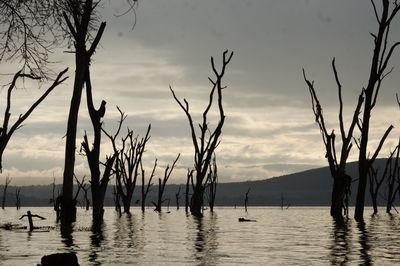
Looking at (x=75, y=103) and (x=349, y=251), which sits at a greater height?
(x=75, y=103)

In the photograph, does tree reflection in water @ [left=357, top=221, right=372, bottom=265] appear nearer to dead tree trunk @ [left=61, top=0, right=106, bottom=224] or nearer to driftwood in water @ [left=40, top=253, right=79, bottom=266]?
driftwood in water @ [left=40, top=253, right=79, bottom=266]

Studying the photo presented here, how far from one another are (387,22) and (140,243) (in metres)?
14.0

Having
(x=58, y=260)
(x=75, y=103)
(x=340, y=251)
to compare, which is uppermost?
(x=75, y=103)

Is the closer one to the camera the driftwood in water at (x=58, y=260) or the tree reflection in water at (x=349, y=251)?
the driftwood in water at (x=58, y=260)

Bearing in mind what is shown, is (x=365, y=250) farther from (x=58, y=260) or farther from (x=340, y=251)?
(x=58, y=260)

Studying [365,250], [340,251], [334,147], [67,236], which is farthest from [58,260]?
[334,147]

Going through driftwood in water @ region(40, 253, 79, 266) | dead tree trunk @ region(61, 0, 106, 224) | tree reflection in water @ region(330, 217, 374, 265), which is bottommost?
tree reflection in water @ region(330, 217, 374, 265)

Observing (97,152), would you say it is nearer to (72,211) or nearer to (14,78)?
(72,211)

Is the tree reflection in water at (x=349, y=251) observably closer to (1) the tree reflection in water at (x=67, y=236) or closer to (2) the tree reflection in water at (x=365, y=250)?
(2) the tree reflection in water at (x=365, y=250)

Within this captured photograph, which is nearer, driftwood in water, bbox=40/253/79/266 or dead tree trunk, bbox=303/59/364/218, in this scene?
driftwood in water, bbox=40/253/79/266

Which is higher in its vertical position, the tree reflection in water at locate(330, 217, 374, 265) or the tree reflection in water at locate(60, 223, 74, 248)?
the tree reflection in water at locate(60, 223, 74, 248)

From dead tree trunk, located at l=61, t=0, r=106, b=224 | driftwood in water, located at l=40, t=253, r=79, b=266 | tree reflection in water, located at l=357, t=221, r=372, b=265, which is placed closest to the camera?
driftwood in water, located at l=40, t=253, r=79, b=266

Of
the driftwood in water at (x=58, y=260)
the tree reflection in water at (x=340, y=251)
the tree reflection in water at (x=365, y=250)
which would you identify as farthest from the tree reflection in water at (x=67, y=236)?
the tree reflection in water at (x=365, y=250)

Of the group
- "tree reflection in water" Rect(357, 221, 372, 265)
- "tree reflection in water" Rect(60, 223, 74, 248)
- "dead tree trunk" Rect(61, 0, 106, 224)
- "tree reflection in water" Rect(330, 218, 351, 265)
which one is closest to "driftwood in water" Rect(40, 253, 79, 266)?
"tree reflection in water" Rect(330, 218, 351, 265)
